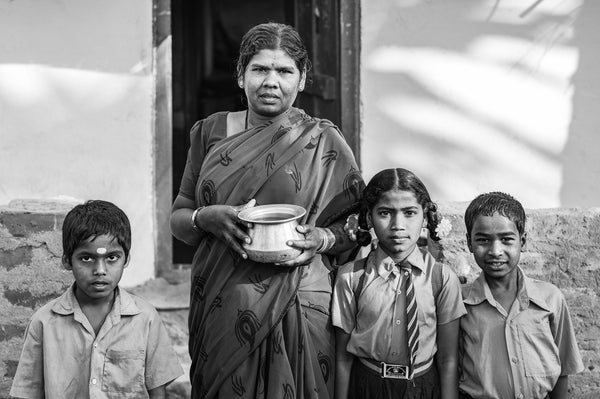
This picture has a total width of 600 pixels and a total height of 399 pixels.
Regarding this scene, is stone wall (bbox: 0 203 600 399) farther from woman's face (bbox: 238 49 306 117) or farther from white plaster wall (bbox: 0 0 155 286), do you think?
woman's face (bbox: 238 49 306 117)

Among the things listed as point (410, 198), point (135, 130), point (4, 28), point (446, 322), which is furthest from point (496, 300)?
point (4, 28)

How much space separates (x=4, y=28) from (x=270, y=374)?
237cm

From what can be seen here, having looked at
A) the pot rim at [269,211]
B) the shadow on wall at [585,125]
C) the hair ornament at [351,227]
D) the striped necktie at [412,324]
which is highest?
the shadow on wall at [585,125]

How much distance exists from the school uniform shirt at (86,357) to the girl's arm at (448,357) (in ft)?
2.95

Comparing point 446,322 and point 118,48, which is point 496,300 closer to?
point 446,322

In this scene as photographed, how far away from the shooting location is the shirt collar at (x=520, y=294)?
2971mm

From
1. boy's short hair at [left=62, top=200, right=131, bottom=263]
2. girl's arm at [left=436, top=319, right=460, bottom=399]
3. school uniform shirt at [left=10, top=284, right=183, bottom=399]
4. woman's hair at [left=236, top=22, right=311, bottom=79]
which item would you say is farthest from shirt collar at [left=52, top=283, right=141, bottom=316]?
girl's arm at [left=436, top=319, right=460, bottom=399]

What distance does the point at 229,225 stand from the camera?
2699mm

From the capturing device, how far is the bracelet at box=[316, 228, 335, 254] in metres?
2.74

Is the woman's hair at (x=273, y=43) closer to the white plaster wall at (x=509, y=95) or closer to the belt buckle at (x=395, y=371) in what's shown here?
the belt buckle at (x=395, y=371)

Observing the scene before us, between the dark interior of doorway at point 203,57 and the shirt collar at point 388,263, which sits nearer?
the shirt collar at point 388,263

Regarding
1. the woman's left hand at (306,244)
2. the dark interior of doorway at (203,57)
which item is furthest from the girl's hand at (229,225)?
the dark interior of doorway at (203,57)

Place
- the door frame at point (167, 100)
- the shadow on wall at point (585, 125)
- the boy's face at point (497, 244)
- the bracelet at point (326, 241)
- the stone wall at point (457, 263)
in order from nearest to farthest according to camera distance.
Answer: the bracelet at point (326, 241) → the boy's face at point (497, 244) → the stone wall at point (457, 263) → the shadow on wall at point (585, 125) → the door frame at point (167, 100)

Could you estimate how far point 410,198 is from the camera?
2879 mm
